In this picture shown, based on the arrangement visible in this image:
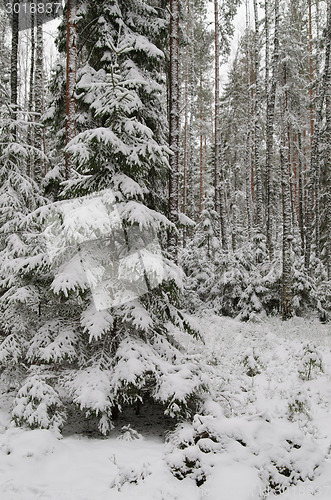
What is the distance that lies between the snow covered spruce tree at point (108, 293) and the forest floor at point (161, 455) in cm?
45

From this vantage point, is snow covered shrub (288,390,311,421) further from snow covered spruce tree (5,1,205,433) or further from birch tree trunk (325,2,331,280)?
birch tree trunk (325,2,331,280)

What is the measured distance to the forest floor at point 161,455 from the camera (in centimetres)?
457

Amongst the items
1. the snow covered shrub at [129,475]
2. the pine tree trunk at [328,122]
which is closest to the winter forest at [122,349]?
the snow covered shrub at [129,475]

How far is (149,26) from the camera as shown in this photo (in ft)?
36.1

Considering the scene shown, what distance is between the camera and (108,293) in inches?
261

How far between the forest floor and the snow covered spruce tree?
0.45 meters

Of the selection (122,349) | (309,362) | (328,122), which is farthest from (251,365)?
(328,122)

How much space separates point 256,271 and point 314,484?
36.2 feet

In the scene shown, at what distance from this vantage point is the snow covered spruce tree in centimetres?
594

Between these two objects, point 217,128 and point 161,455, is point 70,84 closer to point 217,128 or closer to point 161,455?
point 161,455

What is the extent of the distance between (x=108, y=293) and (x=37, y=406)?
2.17 metres

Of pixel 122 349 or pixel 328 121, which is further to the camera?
pixel 328 121

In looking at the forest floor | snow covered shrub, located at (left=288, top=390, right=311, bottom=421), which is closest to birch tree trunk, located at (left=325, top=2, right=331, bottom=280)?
the forest floor

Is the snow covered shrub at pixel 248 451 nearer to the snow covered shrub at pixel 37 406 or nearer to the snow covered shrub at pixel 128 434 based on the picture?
the snow covered shrub at pixel 128 434
